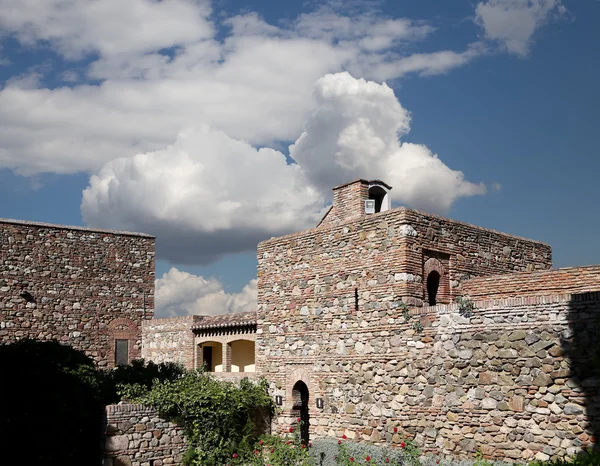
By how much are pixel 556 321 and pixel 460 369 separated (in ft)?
7.08

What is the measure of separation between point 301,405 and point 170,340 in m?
7.49

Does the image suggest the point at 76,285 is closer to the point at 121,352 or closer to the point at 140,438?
the point at 121,352

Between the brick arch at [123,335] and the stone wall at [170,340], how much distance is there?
0.83 feet

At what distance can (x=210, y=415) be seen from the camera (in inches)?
644

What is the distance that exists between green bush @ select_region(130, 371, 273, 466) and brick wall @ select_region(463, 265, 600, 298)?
600cm

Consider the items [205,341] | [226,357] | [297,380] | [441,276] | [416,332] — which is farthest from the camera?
[205,341]

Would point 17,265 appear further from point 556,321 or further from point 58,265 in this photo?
point 556,321

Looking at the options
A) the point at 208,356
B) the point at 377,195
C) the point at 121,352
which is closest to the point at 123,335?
the point at 121,352

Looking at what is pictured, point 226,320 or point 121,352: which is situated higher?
point 226,320

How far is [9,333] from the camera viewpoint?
21734mm

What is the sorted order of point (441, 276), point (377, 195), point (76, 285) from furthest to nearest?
point (76, 285) < point (377, 195) < point (441, 276)

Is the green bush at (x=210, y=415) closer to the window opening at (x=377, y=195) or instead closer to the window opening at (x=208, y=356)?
the window opening at (x=377, y=195)

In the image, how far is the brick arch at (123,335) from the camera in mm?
23516

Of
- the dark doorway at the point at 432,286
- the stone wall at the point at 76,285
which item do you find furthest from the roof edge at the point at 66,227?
the dark doorway at the point at 432,286
